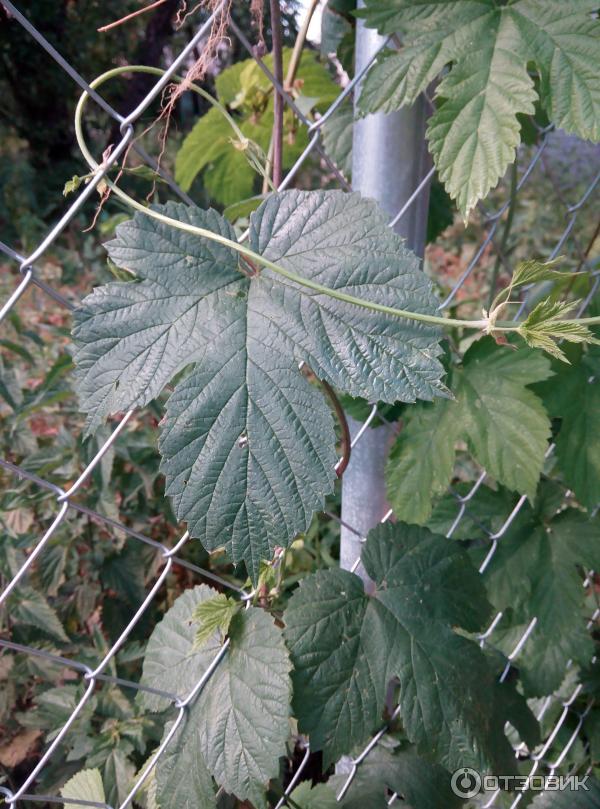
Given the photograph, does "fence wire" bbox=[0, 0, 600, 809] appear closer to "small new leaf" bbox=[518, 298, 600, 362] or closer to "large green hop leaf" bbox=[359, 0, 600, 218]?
"large green hop leaf" bbox=[359, 0, 600, 218]

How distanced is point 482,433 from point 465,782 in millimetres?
524

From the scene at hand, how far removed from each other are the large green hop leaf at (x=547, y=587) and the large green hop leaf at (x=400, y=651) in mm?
190

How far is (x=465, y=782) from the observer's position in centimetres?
101

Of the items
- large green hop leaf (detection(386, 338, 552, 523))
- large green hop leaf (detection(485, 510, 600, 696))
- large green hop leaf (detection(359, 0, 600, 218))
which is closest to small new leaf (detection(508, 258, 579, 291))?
large green hop leaf (detection(359, 0, 600, 218))

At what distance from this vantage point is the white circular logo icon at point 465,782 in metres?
0.98

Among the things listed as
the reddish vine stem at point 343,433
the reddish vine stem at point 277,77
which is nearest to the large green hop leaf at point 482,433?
the reddish vine stem at point 343,433

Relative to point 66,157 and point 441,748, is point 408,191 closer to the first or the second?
point 441,748

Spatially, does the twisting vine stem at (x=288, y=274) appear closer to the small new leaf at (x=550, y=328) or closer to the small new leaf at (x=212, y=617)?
the small new leaf at (x=550, y=328)

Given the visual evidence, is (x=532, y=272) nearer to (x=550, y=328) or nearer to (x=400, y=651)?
(x=550, y=328)

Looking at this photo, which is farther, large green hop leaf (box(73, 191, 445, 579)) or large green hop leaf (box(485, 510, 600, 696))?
large green hop leaf (box(485, 510, 600, 696))

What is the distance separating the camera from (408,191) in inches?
34.5

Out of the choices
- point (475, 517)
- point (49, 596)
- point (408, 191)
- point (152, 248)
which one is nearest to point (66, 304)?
point (152, 248)

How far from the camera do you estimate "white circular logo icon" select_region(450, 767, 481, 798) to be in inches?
38.6

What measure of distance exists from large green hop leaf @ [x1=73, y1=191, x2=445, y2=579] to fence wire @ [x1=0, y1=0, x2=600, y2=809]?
2.1 inches
